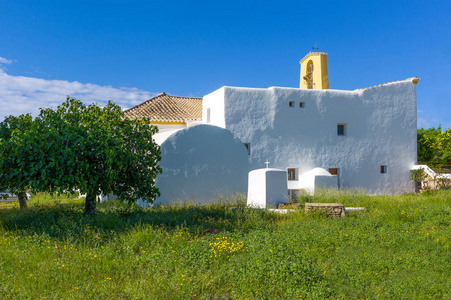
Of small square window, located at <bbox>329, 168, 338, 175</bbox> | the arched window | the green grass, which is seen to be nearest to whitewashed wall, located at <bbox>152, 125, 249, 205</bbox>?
the green grass

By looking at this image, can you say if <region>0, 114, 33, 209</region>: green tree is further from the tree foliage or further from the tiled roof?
the tree foliage

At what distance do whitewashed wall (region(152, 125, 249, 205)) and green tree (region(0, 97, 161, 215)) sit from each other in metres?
2.63

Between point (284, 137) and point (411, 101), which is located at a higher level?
point (411, 101)

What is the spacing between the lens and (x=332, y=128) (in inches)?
704

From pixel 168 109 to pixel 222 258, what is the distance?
558 inches

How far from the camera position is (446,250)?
654 cm

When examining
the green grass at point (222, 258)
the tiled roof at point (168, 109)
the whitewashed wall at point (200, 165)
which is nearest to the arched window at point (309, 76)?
the tiled roof at point (168, 109)

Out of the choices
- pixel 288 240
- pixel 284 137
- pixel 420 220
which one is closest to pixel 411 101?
pixel 284 137

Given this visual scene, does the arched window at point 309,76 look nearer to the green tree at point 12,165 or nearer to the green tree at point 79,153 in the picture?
the green tree at point 79,153

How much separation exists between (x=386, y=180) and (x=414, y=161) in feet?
7.58

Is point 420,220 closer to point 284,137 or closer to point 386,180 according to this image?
point 284,137

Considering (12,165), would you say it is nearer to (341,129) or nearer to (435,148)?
(341,129)

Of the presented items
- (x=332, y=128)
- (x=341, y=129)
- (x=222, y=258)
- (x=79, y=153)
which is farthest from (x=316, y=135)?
(x=222, y=258)

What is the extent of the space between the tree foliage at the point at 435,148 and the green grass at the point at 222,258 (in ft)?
47.2
